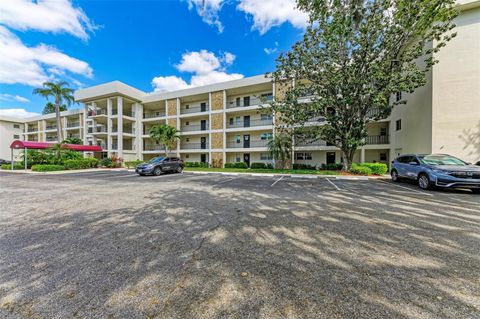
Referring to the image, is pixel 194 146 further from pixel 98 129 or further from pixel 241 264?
pixel 241 264

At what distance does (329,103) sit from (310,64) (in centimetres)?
337

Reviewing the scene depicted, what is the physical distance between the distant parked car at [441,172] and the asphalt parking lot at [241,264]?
323 cm

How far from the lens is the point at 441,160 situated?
8.98 metres

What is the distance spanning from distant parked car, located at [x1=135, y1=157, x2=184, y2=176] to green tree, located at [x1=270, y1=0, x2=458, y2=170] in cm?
1040

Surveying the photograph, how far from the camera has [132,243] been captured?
3.41m

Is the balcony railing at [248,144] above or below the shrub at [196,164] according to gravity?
above

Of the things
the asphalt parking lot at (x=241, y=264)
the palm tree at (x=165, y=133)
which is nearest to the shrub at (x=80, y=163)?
the palm tree at (x=165, y=133)

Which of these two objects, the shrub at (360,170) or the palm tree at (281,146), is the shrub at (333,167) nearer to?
the palm tree at (281,146)

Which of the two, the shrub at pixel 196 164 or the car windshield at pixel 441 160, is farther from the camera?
the shrub at pixel 196 164

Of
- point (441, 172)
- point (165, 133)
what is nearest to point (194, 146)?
point (165, 133)

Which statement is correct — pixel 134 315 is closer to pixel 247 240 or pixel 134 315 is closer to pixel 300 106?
pixel 247 240

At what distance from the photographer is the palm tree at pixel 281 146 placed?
65.2ft

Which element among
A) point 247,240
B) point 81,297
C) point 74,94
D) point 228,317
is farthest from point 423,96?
point 74,94

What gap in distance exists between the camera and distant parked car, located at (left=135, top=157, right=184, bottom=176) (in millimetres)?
15258
